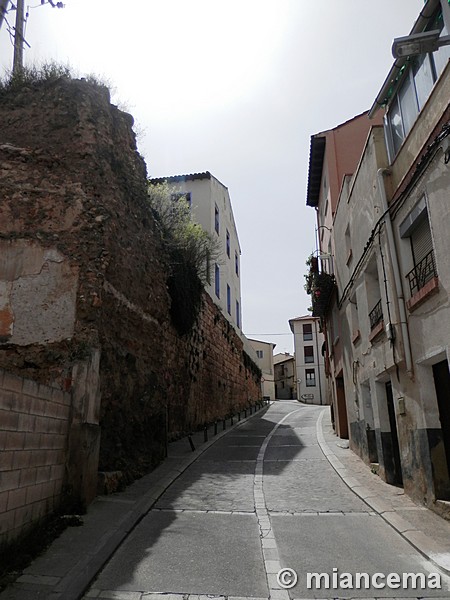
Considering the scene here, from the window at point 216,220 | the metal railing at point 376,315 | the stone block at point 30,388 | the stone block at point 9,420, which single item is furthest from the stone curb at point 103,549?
the window at point 216,220

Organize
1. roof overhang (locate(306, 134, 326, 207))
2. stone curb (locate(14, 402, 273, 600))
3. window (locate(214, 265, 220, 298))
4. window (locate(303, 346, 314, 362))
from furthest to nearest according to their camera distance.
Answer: window (locate(303, 346, 314, 362))
window (locate(214, 265, 220, 298))
roof overhang (locate(306, 134, 326, 207))
stone curb (locate(14, 402, 273, 600))

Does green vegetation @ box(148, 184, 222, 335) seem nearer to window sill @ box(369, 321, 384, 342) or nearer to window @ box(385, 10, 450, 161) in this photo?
window sill @ box(369, 321, 384, 342)

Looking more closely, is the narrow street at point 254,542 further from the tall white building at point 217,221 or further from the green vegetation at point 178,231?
the tall white building at point 217,221

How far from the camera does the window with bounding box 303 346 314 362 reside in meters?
55.4

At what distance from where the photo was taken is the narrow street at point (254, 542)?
428 centimetres

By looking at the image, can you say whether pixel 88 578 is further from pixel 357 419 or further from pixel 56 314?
Result: pixel 357 419

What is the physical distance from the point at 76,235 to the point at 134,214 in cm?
229

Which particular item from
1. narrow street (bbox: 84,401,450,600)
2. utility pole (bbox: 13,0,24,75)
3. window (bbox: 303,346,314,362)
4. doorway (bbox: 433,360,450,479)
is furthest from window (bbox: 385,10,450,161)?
window (bbox: 303,346,314,362)

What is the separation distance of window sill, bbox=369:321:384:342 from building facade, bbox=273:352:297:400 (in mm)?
56282

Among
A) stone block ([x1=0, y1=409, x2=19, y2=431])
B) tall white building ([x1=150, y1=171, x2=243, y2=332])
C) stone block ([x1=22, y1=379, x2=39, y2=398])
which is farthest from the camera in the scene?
tall white building ([x1=150, y1=171, x2=243, y2=332])

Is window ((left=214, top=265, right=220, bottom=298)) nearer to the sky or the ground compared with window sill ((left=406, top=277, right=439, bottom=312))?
nearer to the sky

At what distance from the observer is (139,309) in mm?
10180

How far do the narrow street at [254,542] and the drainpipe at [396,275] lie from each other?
2504mm

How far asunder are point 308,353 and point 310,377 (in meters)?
3.03
